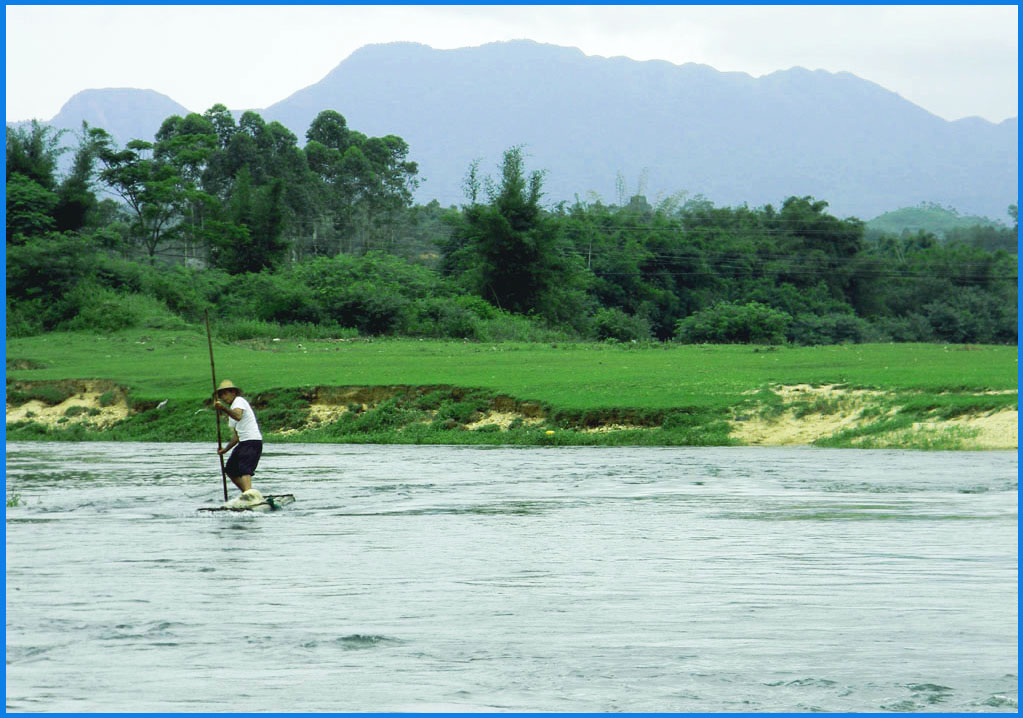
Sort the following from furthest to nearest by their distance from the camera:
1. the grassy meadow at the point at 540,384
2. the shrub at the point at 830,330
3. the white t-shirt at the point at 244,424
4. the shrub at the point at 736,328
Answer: the shrub at the point at 830,330
the shrub at the point at 736,328
the grassy meadow at the point at 540,384
the white t-shirt at the point at 244,424

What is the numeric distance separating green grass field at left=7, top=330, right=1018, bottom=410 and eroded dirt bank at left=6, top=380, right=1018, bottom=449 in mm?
442

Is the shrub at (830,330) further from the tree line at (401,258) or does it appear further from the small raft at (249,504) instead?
the small raft at (249,504)

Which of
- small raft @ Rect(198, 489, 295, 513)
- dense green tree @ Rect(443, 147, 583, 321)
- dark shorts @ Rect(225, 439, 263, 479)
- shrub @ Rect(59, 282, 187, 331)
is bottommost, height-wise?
small raft @ Rect(198, 489, 295, 513)

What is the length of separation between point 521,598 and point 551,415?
62.3ft

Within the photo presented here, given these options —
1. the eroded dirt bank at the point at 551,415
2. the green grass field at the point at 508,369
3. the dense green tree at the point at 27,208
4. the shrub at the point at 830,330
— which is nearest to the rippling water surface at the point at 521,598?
the eroded dirt bank at the point at 551,415

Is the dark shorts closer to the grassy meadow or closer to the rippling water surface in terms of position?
the rippling water surface

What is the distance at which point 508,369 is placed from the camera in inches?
1487

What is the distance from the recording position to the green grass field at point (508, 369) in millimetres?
31141

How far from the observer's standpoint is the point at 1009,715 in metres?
8.19

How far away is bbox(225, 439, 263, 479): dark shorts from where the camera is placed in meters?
18.0

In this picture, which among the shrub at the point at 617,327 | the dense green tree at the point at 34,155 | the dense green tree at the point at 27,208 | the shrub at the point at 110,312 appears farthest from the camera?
the shrub at the point at 617,327

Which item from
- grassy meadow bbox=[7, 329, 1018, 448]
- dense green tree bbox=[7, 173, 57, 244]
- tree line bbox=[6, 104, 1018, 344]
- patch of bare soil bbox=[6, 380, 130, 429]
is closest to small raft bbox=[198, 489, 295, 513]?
grassy meadow bbox=[7, 329, 1018, 448]

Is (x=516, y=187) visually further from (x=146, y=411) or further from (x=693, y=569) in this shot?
(x=693, y=569)

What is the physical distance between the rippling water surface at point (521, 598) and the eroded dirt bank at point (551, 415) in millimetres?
6853
